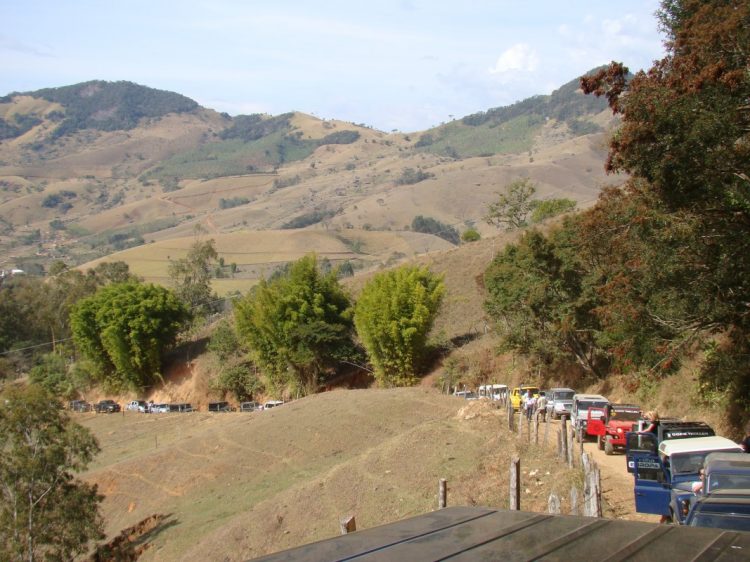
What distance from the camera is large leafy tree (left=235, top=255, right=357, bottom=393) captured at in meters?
56.6

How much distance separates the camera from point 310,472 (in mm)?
28297

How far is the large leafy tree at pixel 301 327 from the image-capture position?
186 feet

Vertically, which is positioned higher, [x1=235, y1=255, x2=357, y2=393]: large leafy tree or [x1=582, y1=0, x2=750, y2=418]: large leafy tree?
[x1=582, y1=0, x2=750, y2=418]: large leafy tree

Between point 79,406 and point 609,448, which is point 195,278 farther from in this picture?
point 609,448

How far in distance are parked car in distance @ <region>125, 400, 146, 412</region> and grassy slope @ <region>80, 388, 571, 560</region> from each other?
18.5 metres

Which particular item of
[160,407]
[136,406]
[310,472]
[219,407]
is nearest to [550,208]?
[219,407]

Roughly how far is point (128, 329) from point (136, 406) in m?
7.85

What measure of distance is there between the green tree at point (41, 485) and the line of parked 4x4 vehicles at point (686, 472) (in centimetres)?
1707

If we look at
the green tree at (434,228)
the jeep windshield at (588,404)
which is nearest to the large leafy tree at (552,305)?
the jeep windshield at (588,404)

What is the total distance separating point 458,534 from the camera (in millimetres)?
3932

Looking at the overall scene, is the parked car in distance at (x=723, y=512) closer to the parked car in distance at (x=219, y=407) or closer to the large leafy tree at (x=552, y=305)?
the large leafy tree at (x=552, y=305)

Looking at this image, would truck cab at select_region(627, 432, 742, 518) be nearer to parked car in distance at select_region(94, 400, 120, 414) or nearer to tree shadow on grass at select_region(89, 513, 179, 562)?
tree shadow on grass at select_region(89, 513, 179, 562)

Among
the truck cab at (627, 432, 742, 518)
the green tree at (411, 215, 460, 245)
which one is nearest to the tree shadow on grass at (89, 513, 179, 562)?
the truck cab at (627, 432, 742, 518)

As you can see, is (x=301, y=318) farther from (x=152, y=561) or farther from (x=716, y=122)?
(x=716, y=122)
